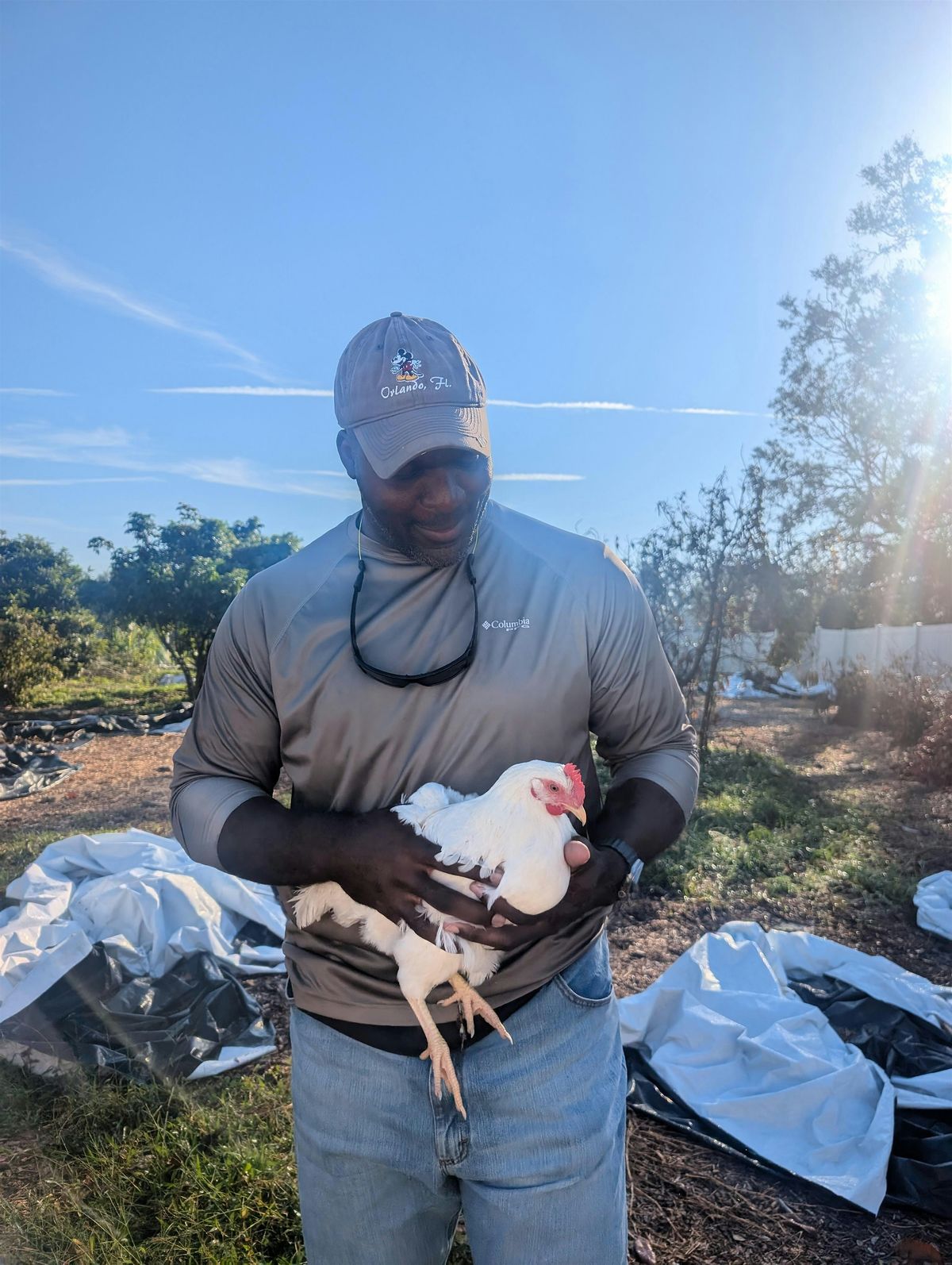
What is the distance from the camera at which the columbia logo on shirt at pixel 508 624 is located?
1.67 meters

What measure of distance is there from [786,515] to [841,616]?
26.9 ft

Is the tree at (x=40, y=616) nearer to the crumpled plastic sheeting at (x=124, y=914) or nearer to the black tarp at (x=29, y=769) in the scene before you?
the black tarp at (x=29, y=769)

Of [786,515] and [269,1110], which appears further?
[786,515]

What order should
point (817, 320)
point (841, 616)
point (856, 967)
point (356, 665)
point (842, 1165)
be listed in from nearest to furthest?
point (356, 665) → point (842, 1165) → point (856, 967) → point (817, 320) → point (841, 616)

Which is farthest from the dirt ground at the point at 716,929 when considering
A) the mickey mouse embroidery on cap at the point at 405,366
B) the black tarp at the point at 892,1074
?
the mickey mouse embroidery on cap at the point at 405,366

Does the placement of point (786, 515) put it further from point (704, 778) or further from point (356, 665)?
point (356, 665)

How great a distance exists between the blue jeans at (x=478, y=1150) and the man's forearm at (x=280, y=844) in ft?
1.20

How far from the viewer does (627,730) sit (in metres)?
1.79

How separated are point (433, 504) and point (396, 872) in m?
0.75

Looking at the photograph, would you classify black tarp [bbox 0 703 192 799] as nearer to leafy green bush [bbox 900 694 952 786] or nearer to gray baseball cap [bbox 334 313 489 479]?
gray baseball cap [bbox 334 313 489 479]

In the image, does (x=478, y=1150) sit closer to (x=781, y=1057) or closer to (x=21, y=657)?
(x=781, y=1057)

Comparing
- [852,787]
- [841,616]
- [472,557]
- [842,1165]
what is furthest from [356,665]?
[841,616]

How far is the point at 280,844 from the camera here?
155 centimetres

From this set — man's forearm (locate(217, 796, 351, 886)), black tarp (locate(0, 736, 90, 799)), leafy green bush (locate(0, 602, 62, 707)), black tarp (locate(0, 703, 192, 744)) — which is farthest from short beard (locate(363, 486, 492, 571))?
leafy green bush (locate(0, 602, 62, 707))
